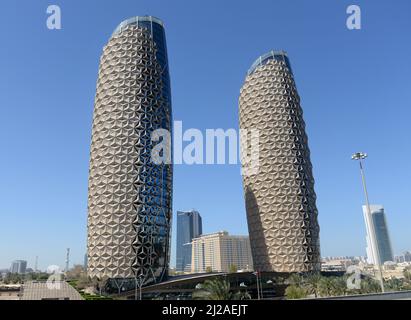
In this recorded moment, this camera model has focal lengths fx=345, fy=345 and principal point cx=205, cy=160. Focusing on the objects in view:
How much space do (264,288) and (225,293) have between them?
113 feet

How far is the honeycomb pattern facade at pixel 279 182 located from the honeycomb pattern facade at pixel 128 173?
2213 centimetres

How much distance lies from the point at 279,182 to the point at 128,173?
33.0 metres

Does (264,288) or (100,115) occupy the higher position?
(100,115)

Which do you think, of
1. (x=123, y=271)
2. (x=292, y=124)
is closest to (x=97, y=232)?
(x=123, y=271)

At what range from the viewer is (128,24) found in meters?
72.9

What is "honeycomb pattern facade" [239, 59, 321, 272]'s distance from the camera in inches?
2852

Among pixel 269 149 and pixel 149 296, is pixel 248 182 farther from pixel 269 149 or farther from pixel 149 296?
pixel 149 296

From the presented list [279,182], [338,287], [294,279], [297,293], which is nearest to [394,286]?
[338,287]

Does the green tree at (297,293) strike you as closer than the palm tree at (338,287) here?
No

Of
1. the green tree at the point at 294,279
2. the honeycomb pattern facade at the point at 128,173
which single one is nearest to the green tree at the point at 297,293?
the green tree at the point at 294,279

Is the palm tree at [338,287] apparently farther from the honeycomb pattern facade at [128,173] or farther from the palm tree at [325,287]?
the honeycomb pattern facade at [128,173]

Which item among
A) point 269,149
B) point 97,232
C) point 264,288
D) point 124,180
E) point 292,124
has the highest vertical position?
point 292,124

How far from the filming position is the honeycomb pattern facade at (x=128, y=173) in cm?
5862
